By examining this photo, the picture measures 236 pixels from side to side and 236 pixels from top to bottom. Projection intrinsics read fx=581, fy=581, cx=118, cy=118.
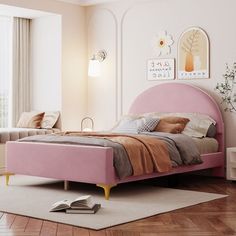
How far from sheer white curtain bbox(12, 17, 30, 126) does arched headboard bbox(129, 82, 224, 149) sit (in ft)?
5.52

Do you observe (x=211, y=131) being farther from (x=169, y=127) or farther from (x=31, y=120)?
(x=31, y=120)

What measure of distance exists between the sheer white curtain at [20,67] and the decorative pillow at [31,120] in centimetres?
31

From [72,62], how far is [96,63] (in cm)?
36

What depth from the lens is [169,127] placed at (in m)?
6.44

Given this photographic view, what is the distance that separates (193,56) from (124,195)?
91.5 inches

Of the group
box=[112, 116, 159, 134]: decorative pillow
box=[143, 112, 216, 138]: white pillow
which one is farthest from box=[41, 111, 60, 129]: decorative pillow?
box=[143, 112, 216, 138]: white pillow

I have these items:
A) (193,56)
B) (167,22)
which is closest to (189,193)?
(193,56)

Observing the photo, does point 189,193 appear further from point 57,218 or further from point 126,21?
point 126,21

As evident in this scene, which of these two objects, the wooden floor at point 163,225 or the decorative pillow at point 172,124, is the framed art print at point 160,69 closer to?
the decorative pillow at point 172,124

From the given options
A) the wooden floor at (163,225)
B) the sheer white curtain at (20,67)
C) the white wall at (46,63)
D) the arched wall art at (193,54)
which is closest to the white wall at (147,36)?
the arched wall art at (193,54)

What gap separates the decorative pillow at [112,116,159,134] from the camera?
254 inches

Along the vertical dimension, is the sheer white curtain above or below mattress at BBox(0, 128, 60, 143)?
above

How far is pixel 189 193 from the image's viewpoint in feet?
18.5

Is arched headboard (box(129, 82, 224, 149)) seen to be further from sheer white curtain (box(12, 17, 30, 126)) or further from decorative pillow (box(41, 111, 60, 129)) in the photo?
sheer white curtain (box(12, 17, 30, 126))
